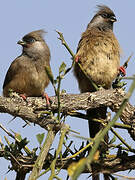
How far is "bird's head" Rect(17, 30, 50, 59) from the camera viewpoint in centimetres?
518

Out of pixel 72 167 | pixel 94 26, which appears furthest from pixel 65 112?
pixel 94 26

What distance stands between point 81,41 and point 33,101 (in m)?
1.83

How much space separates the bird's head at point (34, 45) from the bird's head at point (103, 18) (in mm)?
817

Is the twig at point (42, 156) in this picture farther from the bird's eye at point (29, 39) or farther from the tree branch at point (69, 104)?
the bird's eye at point (29, 39)

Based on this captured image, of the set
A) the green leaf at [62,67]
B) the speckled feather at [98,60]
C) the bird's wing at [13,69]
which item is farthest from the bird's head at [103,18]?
the green leaf at [62,67]

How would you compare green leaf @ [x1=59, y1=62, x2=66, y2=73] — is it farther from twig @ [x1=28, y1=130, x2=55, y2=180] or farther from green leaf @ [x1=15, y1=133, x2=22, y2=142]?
green leaf @ [x1=15, y1=133, x2=22, y2=142]

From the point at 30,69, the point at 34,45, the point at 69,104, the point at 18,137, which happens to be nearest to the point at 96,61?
the point at 30,69

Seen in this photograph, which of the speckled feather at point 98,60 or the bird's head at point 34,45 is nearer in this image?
the speckled feather at point 98,60

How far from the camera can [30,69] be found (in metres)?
4.87

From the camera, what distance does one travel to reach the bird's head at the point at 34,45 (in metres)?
5.18

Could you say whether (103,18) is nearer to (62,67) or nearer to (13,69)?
(13,69)

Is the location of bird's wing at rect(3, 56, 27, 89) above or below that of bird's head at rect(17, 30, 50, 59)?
below

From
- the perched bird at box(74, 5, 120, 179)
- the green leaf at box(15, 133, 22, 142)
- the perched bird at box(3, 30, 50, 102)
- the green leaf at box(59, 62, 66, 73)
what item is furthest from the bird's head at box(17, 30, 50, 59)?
the green leaf at box(59, 62, 66, 73)

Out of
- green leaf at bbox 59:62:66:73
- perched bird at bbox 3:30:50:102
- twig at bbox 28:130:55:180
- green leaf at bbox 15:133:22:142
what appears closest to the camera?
green leaf at bbox 59:62:66:73
